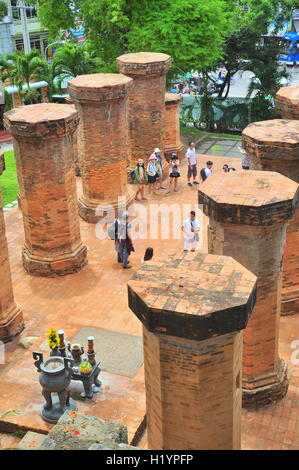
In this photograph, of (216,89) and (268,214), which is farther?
(216,89)

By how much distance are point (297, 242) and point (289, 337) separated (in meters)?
1.79

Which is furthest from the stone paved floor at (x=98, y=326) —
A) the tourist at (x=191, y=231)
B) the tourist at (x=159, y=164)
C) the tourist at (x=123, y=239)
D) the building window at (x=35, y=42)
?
the building window at (x=35, y=42)

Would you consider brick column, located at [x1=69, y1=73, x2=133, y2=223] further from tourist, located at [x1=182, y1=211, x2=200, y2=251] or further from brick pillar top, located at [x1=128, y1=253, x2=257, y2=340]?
brick pillar top, located at [x1=128, y1=253, x2=257, y2=340]

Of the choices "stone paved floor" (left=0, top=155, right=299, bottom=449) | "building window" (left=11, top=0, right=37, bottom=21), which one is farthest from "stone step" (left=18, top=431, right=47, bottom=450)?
"building window" (left=11, top=0, right=37, bottom=21)

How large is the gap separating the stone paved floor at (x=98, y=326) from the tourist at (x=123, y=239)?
338 millimetres

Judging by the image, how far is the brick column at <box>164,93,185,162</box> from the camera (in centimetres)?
2036

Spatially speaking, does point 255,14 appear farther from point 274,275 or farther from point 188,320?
point 188,320

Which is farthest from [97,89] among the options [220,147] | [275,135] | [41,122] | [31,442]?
[220,147]

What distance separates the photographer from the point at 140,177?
17.2m

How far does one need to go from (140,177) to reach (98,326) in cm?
654

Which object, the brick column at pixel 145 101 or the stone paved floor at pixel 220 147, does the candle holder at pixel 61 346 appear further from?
the stone paved floor at pixel 220 147

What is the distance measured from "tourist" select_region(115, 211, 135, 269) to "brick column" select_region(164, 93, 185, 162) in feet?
25.7
